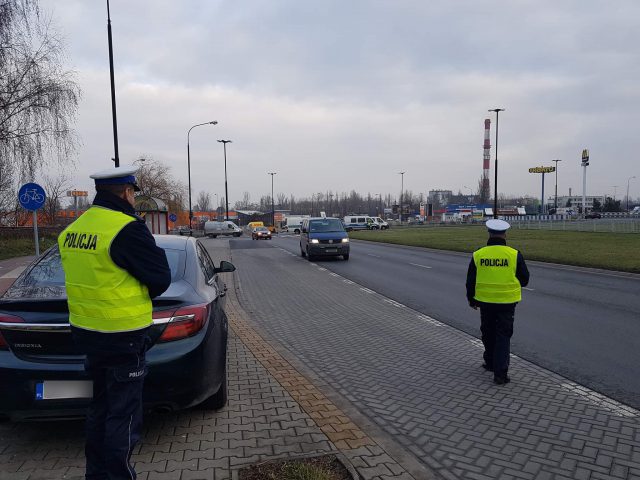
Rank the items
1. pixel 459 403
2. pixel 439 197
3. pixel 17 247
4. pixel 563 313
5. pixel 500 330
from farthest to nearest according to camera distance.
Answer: pixel 439 197 < pixel 17 247 < pixel 563 313 < pixel 500 330 < pixel 459 403

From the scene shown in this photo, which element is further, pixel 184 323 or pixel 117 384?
pixel 184 323

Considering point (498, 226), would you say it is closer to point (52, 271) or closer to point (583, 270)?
point (52, 271)

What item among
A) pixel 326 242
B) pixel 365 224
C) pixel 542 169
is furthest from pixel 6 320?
pixel 542 169

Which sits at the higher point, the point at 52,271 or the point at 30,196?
the point at 30,196

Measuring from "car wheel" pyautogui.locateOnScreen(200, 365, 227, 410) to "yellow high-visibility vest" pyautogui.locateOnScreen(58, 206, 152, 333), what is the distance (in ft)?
5.87

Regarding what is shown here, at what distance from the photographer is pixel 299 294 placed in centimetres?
1138

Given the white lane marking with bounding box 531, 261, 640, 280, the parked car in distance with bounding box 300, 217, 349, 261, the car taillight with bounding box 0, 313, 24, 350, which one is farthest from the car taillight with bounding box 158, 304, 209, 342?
the parked car in distance with bounding box 300, 217, 349, 261

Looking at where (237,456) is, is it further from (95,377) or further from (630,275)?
(630,275)

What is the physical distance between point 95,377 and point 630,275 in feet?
51.2

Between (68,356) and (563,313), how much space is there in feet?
27.2

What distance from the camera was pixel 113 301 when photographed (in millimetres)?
2510

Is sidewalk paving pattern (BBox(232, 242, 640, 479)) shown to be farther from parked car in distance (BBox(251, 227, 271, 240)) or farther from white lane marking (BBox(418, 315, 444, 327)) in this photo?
parked car in distance (BBox(251, 227, 271, 240))

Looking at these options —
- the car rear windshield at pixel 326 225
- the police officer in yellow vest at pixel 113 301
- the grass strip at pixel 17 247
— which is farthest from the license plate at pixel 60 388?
the grass strip at pixel 17 247

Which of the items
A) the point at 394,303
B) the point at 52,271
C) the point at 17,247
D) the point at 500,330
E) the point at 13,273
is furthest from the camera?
the point at 17,247
